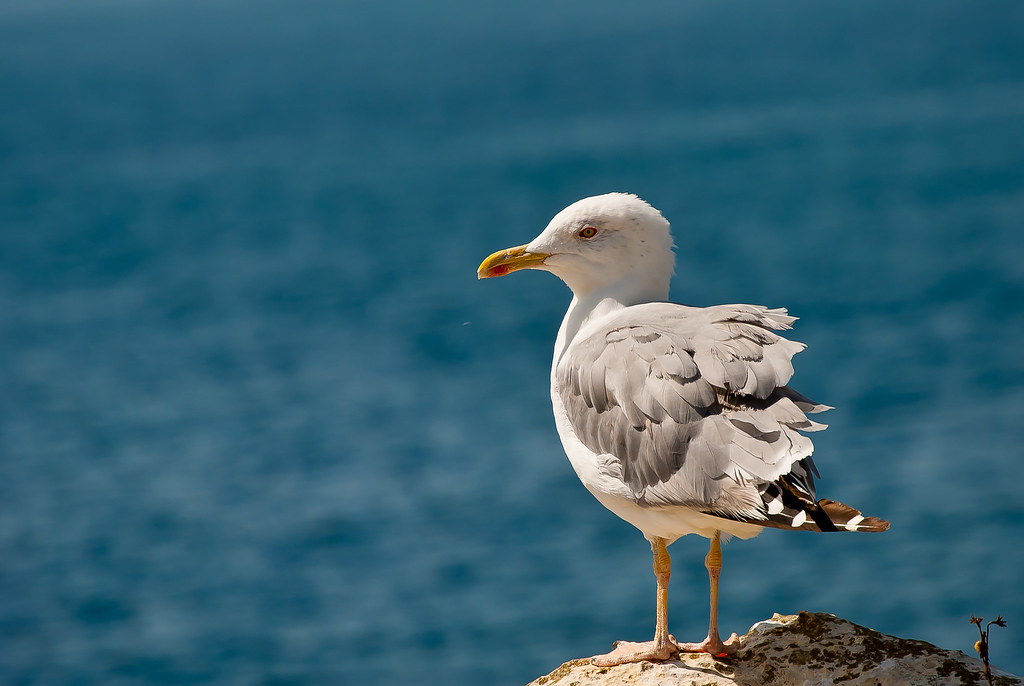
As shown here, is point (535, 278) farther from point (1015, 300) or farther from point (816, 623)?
point (816, 623)

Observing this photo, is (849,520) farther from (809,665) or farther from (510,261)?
(510,261)

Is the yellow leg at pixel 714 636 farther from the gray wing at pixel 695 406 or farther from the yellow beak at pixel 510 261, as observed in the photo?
the yellow beak at pixel 510 261

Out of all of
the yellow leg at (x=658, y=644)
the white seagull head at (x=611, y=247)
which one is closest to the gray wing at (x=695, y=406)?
the white seagull head at (x=611, y=247)

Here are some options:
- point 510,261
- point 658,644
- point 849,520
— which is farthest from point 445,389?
point 849,520

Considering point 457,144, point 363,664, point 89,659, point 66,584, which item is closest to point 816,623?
point 363,664

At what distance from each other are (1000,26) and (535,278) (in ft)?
264

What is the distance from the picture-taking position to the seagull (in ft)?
15.9

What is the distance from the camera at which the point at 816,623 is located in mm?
5645

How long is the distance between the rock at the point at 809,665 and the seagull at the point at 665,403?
0.12m

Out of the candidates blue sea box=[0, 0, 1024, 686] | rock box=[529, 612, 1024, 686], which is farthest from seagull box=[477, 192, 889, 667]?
blue sea box=[0, 0, 1024, 686]

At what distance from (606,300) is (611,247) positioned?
11.5 inches

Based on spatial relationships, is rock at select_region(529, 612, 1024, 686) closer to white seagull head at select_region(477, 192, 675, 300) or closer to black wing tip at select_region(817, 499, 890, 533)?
black wing tip at select_region(817, 499, 890, 533)

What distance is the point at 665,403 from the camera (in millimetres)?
5387

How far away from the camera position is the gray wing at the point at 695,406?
16.1 ft
